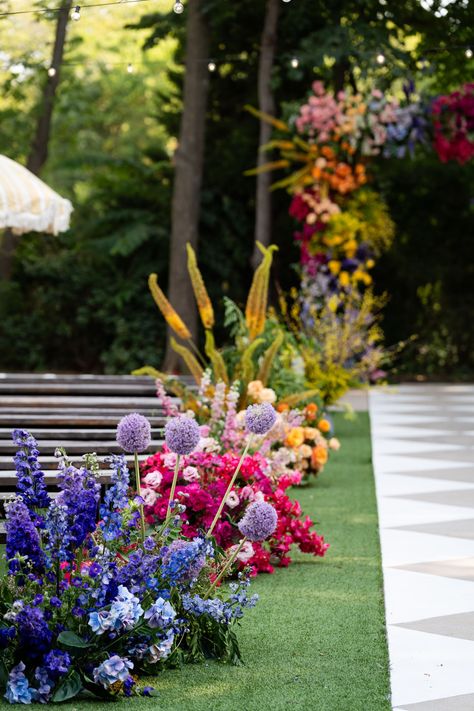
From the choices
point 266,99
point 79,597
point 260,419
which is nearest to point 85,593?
point 79,597

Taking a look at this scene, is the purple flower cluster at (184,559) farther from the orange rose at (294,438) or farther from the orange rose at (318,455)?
the orange rose at (318,455)

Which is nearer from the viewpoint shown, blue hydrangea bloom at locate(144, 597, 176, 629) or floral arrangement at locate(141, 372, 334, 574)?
blue hydrangea bloom at locate(144, 597, 176, 629)

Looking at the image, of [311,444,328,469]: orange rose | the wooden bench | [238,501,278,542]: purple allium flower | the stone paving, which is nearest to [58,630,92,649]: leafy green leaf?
[238,501,278,542]: purple allium flower

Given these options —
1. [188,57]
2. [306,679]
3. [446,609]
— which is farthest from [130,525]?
[188,57]

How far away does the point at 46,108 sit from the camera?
47.9 ft

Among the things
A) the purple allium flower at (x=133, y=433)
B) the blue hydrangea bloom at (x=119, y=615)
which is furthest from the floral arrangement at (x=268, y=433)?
the blue hydrangea bloom at (x=119, y=615)

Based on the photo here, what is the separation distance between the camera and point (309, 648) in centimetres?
363

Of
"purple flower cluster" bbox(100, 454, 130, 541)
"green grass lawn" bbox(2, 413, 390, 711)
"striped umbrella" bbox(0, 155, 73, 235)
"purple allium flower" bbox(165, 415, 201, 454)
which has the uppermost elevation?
"striped umbrella" bbox(0, 155, 73, 235)

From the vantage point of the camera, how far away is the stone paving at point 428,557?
10.9 ft

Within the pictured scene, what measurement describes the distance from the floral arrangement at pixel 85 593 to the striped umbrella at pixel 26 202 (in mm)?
2776

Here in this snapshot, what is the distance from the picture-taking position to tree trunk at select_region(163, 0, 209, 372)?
12.7m

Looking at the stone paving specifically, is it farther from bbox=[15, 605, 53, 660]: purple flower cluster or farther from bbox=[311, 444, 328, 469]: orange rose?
bbox=[15, 605, 53, 660]: purple flower cluster

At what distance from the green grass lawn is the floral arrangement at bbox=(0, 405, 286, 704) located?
0.31 ft

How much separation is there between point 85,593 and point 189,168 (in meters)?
10.1
